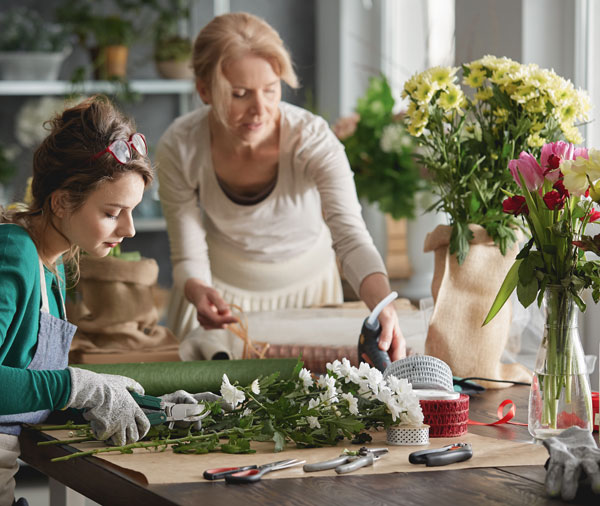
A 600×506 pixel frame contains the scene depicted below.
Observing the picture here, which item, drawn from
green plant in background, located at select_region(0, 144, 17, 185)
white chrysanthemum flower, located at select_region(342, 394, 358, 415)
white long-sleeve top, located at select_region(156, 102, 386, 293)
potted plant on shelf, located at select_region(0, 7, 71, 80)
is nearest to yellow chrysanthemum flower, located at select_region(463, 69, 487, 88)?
white long-sleeve top, located at select_region(156, 102, 386, 293)

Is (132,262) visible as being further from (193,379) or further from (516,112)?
(516,112)

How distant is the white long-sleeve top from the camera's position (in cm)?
232

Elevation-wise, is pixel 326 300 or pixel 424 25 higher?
pixel 424 25

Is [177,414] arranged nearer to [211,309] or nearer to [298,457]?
[298,457]

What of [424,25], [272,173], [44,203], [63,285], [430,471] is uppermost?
[424,25]

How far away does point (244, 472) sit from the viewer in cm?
113

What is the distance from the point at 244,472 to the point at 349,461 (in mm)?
136

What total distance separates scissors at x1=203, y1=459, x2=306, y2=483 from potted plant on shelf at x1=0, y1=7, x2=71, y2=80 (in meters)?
3.37

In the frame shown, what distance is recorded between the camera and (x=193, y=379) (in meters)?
1.54

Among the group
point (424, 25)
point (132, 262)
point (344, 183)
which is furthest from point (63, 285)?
point (424, 25)

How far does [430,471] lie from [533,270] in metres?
0.33

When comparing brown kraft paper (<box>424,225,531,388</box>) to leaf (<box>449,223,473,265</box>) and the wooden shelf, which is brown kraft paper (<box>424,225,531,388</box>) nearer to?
leaf (<box>449,223,473,265</box>)

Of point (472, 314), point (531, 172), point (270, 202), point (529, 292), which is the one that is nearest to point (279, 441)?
point (529, 292)

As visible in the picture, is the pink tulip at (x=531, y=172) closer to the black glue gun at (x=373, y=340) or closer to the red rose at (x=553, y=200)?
the red rose at (x=553, y=200)
